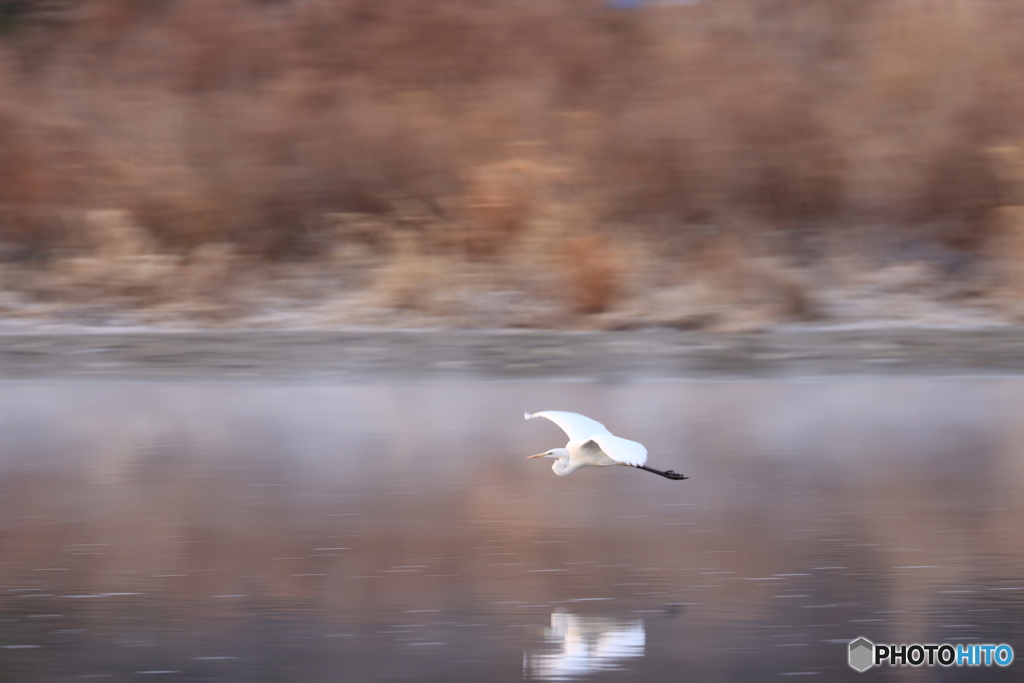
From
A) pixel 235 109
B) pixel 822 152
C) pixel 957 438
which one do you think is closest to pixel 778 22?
pixel 822 152

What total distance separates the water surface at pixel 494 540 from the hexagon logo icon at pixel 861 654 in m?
0.05

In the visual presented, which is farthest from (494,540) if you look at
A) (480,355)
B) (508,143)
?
(508,143)

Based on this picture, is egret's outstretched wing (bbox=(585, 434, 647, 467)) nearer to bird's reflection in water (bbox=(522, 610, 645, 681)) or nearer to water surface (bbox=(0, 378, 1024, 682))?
water surface (bbox=(0, 378, 1024, 682))

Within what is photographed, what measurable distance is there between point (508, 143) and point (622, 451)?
336 inches

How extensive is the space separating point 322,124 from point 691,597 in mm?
9585

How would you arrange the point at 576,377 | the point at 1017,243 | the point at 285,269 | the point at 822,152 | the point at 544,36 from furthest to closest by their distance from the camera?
the point at 544,36 < the point at 822,152 < the point at 285,269 < the point at 1017,243 < the point at 576,377

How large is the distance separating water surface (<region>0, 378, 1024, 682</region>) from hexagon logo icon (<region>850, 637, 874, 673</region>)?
0.16ft

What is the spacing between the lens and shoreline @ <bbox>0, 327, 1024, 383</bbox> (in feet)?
28.5

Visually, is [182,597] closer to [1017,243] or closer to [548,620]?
[548,620]

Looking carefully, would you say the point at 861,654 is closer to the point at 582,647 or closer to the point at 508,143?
the point at 582,647

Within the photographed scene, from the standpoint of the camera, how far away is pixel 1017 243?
10.9 m

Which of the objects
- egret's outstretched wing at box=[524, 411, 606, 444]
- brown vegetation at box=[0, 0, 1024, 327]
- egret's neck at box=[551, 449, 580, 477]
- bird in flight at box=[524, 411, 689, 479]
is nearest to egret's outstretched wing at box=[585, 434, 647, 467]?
bird in flight at box=[524, 411, 689, 479]

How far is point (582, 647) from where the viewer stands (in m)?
3.61

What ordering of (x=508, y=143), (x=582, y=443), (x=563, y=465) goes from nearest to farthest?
(x=582, y=443) → (x=563, y=465) → (x=508, y=143)
